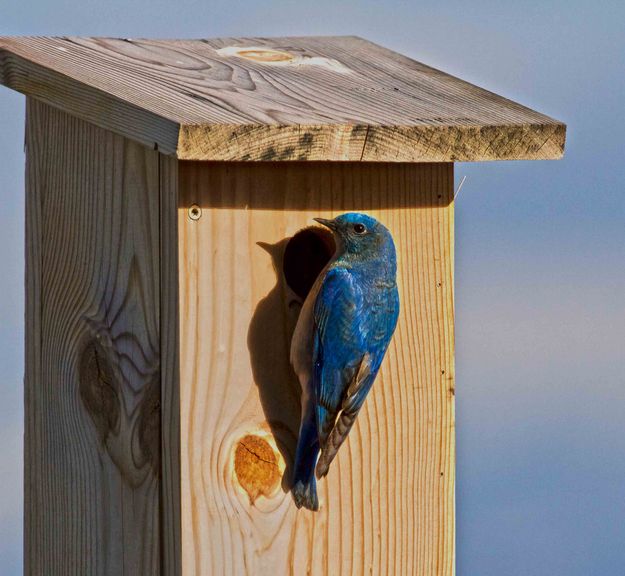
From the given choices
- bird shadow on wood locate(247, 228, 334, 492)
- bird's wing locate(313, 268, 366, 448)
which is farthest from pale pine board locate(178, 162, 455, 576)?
bird's wing locate(313, 268, 366, 448)

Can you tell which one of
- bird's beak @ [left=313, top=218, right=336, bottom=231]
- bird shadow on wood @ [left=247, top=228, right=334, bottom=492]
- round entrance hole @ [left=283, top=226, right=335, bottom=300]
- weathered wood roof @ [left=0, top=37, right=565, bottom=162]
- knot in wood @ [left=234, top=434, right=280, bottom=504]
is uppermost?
weathered wood roof @ [left=0, top=37, right=565, bottom=162]

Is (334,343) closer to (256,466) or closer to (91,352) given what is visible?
(256,466)

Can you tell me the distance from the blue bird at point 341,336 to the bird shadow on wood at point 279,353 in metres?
0.04

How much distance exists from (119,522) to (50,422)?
21.8 inches

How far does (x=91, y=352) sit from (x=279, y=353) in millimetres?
656

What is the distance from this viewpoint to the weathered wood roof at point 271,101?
10.6 ft

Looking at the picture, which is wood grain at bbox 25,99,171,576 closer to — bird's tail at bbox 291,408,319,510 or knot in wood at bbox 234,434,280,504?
knot in wood at bbox 234,434,280,504

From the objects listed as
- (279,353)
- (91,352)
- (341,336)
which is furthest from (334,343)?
(91,352)

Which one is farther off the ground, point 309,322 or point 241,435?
point 309,322

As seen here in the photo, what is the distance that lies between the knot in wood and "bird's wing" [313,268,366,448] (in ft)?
0.53

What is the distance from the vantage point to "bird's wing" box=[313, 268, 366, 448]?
3391 millimetres

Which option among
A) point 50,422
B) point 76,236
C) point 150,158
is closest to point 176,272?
point 150,158

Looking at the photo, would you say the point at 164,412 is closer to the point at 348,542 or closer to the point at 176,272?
the point at 176,272

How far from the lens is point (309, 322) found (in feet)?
11.2
